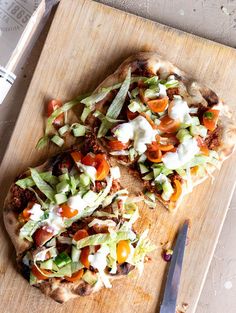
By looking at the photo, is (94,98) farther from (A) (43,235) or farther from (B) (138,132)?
(A) (43,235)

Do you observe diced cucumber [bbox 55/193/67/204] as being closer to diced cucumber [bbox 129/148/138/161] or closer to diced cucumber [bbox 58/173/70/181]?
diced cucumber [bbox 58/173/70/181]

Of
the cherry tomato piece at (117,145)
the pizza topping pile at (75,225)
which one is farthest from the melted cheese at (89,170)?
the cherry tomato piece at (117,145)

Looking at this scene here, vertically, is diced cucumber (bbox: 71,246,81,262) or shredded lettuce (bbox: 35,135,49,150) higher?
shredded lettuce (bbox: 35,135,49,150)

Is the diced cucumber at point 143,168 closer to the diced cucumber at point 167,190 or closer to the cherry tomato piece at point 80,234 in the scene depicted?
the diced cucumber at point 167,190

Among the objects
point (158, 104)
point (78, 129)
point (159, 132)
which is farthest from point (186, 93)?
point (78, 129)

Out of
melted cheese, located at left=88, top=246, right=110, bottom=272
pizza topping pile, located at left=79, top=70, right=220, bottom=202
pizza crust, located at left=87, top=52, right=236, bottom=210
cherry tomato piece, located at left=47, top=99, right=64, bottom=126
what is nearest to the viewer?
melted cheese, located at left=88, top=246, right=110, bottom=272

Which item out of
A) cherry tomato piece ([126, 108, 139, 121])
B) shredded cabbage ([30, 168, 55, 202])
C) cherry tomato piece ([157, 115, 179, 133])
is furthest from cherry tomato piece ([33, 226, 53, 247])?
cherry tomato piece ([157, 115, 179, 133])
